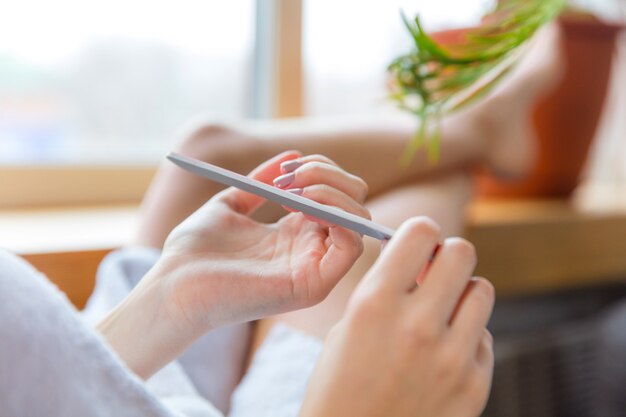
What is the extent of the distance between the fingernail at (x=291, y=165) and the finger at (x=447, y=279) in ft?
0.31

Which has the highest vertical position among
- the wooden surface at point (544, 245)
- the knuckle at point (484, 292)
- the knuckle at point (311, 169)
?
the knuckle at point (311, 169)

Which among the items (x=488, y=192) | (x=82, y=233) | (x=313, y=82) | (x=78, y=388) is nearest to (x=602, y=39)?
(x=488, y=192)

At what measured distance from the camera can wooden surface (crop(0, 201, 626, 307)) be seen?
0.75 metres

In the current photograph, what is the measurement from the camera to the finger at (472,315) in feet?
0.96

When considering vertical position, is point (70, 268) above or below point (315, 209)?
below

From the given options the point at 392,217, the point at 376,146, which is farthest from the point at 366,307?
the point at 376,146

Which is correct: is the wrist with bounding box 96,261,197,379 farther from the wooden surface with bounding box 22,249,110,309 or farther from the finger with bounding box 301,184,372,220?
the wooden surface with bounding box 22,249,110,309

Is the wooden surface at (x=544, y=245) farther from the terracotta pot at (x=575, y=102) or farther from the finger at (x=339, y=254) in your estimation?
the finger at (x=339, y=254)

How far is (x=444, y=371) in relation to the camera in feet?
0.95

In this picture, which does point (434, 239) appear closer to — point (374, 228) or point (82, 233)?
point (374, 228)

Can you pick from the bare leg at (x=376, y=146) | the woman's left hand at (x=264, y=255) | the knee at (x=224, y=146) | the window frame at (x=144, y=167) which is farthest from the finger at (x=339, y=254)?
the window frame at (x=144, y=167)

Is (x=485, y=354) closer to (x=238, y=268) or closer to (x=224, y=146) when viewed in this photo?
(x=238, y=268)

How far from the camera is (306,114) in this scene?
49.6 inches

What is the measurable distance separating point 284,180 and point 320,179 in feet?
0.06
